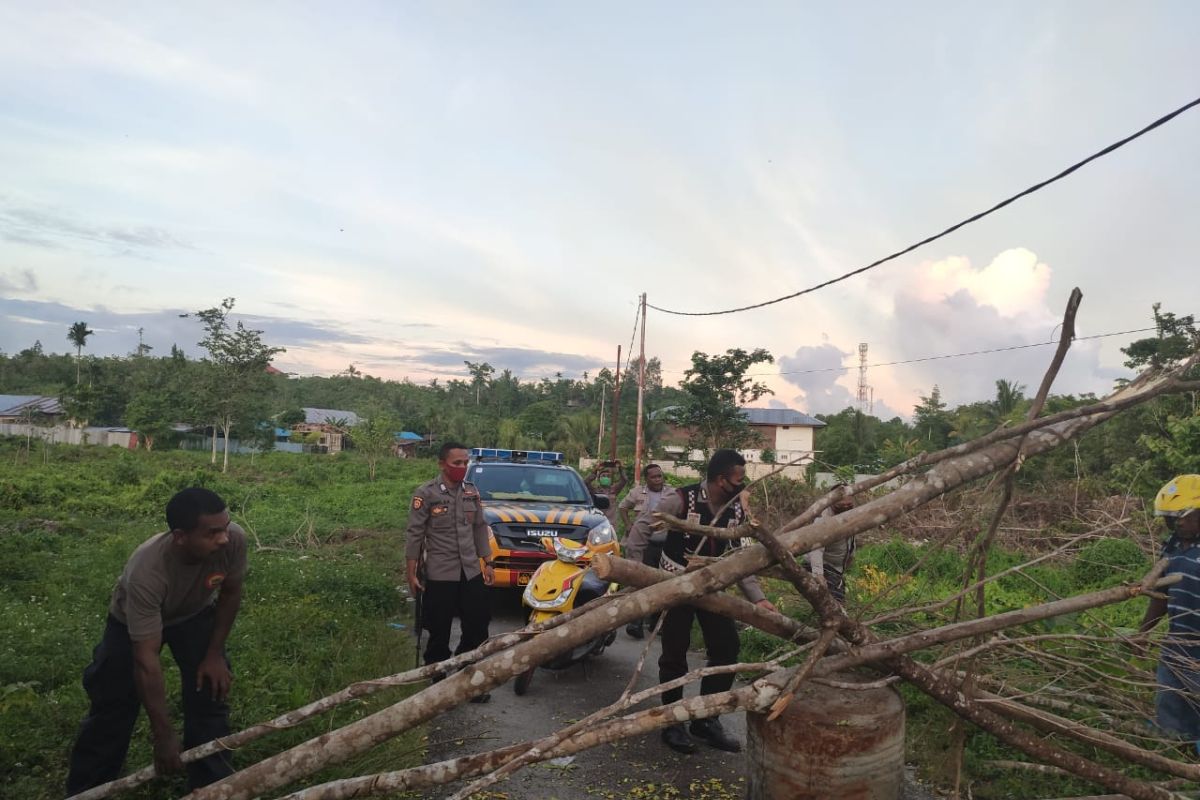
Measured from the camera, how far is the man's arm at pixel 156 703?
321cm

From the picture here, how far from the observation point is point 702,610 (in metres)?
4.66

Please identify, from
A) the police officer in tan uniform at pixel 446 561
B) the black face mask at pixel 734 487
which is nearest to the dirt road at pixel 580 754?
the police officer in tan uniform at pixel 446 561

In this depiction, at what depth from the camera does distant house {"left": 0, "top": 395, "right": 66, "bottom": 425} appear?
37.5 metres

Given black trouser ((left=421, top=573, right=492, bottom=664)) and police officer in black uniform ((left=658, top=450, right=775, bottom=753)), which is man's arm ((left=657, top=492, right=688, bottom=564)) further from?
black trouser ((left=421, top=573, right=492, bottom=664))

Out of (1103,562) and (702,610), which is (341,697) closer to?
(702,610)

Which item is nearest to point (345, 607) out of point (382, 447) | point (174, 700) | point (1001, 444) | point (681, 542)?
point (174, 700)

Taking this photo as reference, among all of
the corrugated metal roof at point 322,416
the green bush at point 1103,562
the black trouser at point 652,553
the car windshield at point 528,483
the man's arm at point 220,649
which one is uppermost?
the corrugated metal roof at point 322,416

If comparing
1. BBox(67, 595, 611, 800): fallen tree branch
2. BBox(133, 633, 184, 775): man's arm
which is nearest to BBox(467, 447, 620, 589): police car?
BBox(67, 595, 611, 800): fallen tree branch

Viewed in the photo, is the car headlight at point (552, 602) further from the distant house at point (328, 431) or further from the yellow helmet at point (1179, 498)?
the distant house at point (328, 431)

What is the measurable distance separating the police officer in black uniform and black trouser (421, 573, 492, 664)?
1.39m

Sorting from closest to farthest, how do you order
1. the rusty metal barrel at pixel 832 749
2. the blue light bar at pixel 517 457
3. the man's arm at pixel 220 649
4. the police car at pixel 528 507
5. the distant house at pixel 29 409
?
the rusty metal barrel at pixel 832 749, the man's arm at pixel 220 649, the police car at pixel 528 507, the blue light bar at pixel 517 457, the distant house at pixel 29 409

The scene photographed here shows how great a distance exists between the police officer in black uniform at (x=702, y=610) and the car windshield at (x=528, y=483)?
4.19 meters

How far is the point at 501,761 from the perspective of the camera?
9.04ft

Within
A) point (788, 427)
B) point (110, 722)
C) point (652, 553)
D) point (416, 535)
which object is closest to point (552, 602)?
point (652, 553)
